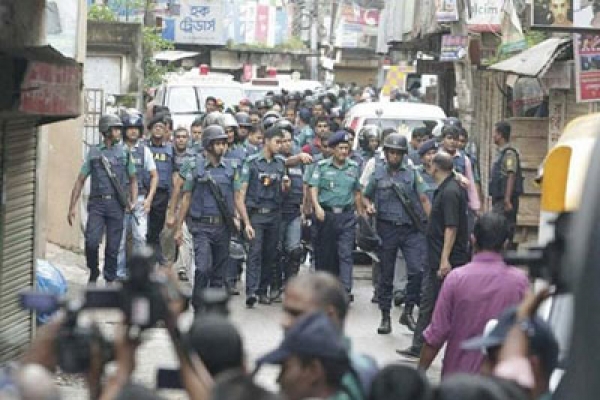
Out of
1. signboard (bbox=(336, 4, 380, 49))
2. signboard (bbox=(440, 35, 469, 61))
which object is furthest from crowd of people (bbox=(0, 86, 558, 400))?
signboard (bbox=(336, 4, 380, 49))

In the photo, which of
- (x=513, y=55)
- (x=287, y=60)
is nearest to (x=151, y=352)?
(x=513, y=55)

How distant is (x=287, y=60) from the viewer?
2502 inches

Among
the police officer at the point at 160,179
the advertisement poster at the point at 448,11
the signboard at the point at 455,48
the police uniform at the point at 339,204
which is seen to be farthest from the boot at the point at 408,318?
the advertisement poster at the point at 448,11

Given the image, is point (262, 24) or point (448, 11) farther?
point (262, 24)

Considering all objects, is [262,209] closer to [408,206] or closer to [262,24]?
[408,206]

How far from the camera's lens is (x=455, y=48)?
96.7ft

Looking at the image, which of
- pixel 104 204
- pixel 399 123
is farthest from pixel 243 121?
pixel 104 204

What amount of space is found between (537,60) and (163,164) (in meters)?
4.70

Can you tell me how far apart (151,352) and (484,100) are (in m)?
17.1

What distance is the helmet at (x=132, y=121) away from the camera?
650 inches

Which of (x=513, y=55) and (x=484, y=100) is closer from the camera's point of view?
(x=513, y=55)

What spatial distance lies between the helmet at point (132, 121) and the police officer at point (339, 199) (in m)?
1.89

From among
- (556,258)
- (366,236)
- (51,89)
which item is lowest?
(366,236)

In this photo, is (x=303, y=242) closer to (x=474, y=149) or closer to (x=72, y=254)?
(x=72, y=254)
